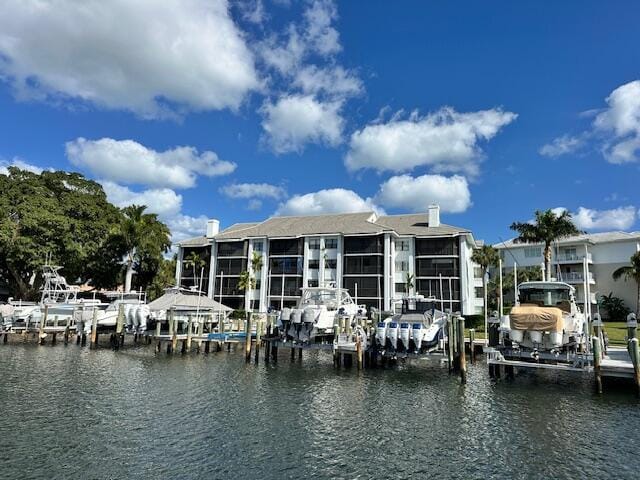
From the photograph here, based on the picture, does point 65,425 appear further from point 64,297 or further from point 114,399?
point 64,297

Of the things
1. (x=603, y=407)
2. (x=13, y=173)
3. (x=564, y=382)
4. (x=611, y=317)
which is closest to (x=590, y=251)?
(x=611, y=317)

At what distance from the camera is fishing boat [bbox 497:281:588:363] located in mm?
20172

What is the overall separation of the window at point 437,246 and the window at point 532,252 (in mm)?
19562

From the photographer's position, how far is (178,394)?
1928 centimetres

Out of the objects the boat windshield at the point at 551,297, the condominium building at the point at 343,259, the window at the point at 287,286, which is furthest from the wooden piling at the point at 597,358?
the window at the point at 287,286

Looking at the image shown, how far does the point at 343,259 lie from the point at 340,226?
15.5 feet

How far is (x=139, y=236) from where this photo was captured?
176 feet

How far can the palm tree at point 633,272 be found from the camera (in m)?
48.2

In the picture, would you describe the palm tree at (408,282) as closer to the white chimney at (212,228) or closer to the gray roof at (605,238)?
the gray roof at (605,238)

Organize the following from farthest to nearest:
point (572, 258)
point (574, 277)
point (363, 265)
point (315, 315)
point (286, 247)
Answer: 1. point (572, 258)
2. point (574, 277)
3. point (286, 247)
4. point (363, 265)
5. point (315, 315)

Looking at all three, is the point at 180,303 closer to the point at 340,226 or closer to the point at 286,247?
the point at 286,247

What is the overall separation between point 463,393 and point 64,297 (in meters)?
40.1

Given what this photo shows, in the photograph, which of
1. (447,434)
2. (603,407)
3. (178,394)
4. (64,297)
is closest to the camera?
(447,434)

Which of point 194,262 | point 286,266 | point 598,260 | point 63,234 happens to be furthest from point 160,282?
point 598,260
